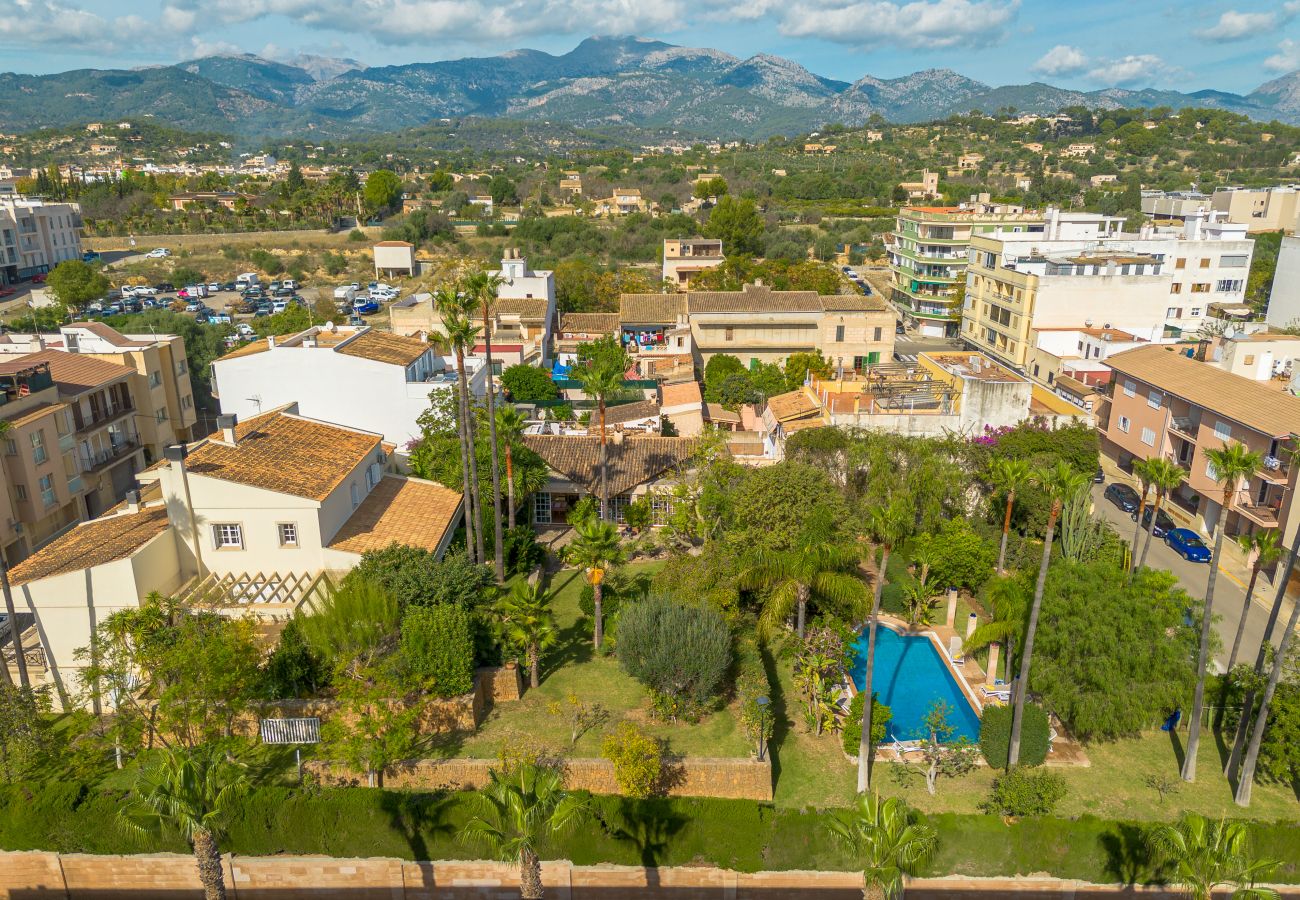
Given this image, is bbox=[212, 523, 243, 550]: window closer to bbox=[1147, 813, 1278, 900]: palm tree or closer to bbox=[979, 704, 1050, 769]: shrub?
bbox=[979, 704, 1050, 769]: shrub

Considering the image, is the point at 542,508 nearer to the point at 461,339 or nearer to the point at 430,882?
the point at 461,339

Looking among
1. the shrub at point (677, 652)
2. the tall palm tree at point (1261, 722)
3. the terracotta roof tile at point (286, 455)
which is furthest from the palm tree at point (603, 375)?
the tall palm tree at point (1261, 722)

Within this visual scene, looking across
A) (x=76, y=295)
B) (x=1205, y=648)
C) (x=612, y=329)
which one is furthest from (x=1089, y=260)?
(x=76, y=295)

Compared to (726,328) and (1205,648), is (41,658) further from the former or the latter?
(726,328)

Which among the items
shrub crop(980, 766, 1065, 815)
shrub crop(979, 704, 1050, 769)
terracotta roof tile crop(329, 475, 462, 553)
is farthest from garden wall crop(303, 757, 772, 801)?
terracotta roof tile crop(329, 475, 462, 553)

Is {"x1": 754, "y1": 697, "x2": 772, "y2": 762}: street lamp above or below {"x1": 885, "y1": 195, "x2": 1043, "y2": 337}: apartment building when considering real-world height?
below

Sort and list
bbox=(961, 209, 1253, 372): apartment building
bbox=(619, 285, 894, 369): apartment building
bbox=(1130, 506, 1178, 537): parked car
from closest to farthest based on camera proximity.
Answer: bbox=(1130, 506, 1178, 537): parked car
bbox=(619, 285, 894, 369): apartment building
bbox=(961, 209, 1253, 372): apartment building

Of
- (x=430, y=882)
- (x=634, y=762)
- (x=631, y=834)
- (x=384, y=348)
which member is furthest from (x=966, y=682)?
(x=384, y=348)
